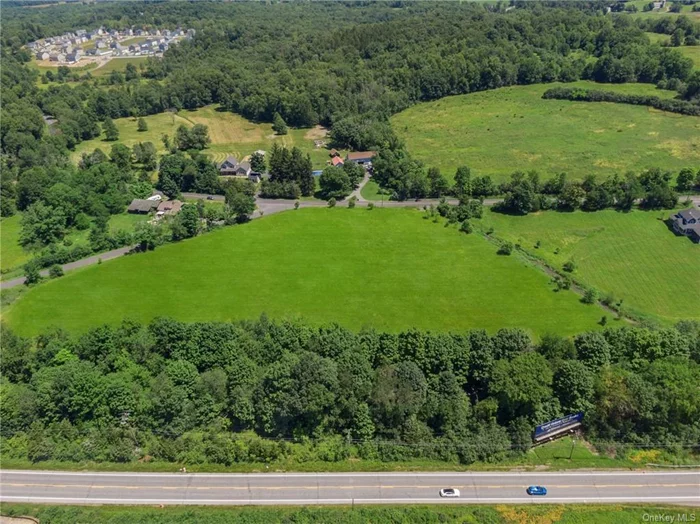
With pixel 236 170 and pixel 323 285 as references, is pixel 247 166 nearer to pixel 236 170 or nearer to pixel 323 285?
pixel 236 170

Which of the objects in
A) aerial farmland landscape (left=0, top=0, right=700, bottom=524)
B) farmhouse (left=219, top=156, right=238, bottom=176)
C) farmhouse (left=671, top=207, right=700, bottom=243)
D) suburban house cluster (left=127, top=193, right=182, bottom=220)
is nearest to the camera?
aerial farmland landscape (left=0, top=0, right=700, bottom=524)

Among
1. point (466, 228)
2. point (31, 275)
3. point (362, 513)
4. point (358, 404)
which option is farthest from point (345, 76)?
point (362, 513)

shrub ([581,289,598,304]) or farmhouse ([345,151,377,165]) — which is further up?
farmhouse ([345,151,377,165])

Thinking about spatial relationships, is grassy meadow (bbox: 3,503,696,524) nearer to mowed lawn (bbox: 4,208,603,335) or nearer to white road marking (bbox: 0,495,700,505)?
white road marking (bbox: 0,495,700,505)

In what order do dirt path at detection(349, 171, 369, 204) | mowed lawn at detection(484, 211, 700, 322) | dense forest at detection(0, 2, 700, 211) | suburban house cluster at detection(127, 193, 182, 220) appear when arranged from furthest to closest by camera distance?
1. dense forest at detection(0, 2, 700, 211)
2. dirt path at detection(349, 171, 369, 204)
3. suburban house cluster at detection(127, 193, 182, 220)
4. mowed lawn at detection(484, 211, 700, 322)

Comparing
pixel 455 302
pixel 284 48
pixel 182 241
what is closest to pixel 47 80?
pixel 284 48

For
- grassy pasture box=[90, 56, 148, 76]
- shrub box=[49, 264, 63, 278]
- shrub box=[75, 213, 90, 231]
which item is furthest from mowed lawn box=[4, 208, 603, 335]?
grassy pasture box=[90, 56, 148, 76]

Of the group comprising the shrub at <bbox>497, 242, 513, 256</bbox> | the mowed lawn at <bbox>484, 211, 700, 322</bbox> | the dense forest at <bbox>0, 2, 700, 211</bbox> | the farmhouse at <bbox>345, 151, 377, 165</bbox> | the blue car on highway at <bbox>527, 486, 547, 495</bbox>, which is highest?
the dense forest at <bbox>0, 2, 700, 211</bbox>

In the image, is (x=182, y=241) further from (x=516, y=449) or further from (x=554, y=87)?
(x=554, y=87)
